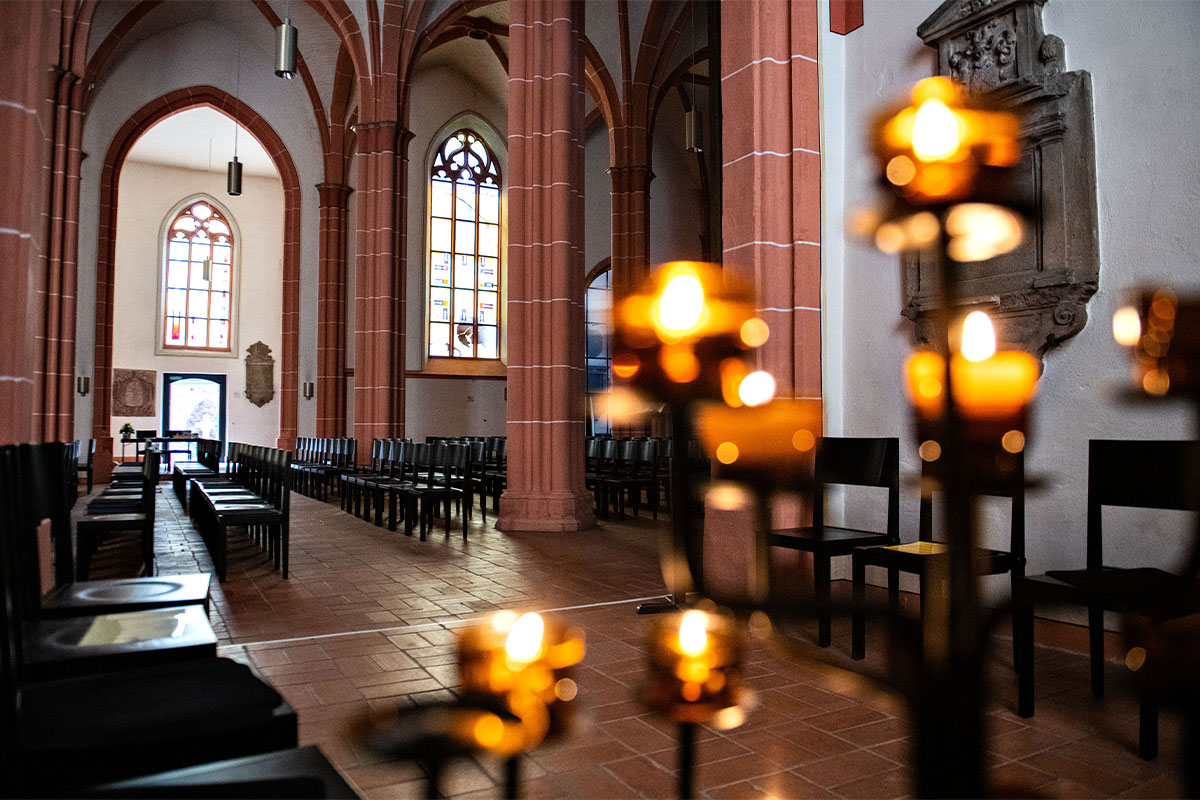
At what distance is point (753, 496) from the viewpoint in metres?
0.77

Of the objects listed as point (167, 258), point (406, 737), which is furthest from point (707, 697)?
point (167, 258)

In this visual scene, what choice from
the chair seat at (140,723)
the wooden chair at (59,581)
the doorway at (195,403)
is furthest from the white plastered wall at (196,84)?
the chair seat at (140,723)

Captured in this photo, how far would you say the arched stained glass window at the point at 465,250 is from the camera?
16.9 m

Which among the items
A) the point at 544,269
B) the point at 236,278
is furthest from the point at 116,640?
the point at 236,278

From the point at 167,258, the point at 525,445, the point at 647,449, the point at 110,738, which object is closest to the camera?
the point at 110,738

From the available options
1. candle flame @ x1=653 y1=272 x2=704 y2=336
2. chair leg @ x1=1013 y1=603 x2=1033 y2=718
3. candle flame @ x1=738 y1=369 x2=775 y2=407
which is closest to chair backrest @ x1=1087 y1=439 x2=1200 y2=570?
chair leg @ x1=1013 y1=603 x2=1033 y2=718

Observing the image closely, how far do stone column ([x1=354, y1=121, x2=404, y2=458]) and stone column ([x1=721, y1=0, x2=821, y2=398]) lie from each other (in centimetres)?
871

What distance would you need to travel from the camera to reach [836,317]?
14.7ft

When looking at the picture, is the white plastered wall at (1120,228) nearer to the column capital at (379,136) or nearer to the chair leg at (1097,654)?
the chair leg at (1097,654)

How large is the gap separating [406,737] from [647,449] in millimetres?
8527

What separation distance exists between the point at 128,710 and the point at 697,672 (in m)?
1.16

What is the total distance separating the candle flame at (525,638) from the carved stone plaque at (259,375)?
2178 centimetres

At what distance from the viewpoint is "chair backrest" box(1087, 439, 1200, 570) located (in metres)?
2.53

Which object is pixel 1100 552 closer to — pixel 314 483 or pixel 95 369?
pixel 314 483
